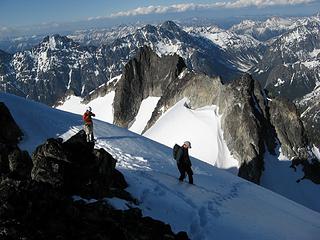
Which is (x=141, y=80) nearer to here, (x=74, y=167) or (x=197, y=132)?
(x=197, y=132)

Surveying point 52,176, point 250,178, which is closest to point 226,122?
point 250,178

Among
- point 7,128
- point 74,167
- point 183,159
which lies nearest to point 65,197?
point 74,167

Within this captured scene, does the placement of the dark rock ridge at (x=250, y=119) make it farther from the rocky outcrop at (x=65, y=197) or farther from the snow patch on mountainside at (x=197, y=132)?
the rocky outcrop at (x=65, y=197)

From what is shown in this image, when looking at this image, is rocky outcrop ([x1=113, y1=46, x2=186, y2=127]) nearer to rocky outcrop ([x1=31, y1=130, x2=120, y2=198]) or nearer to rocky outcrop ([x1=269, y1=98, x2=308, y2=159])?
rocky outcrop ([x1=269, y1=98, x2=308, y2=159])

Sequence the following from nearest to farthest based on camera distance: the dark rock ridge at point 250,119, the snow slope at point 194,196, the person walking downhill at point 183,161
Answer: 1. the snow slope at point 194,196
2. the person walking downhill at point 183,161
3. the dark rock ridge at point 250,119

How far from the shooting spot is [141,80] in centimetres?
15350

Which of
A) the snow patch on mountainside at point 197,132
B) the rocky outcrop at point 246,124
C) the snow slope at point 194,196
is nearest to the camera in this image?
the snow slope at point 194,196

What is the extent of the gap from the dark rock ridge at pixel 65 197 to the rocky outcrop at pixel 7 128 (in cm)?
997

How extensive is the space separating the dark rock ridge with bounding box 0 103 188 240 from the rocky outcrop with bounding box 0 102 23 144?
32.7ft

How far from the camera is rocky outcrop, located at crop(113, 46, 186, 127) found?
14412 centimetres

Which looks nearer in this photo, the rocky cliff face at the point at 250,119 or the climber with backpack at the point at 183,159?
the climber with backpack at the point at 183,159

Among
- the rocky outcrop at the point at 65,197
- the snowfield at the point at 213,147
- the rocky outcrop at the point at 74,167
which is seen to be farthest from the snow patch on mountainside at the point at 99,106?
the rocky outcrop at the point at 65,197

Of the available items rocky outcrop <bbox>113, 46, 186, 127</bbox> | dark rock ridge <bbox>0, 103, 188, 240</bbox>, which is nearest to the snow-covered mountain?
rocky outcrop <bbox>113, 46, 186, 127</bbox>

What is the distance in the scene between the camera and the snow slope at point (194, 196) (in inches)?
992
